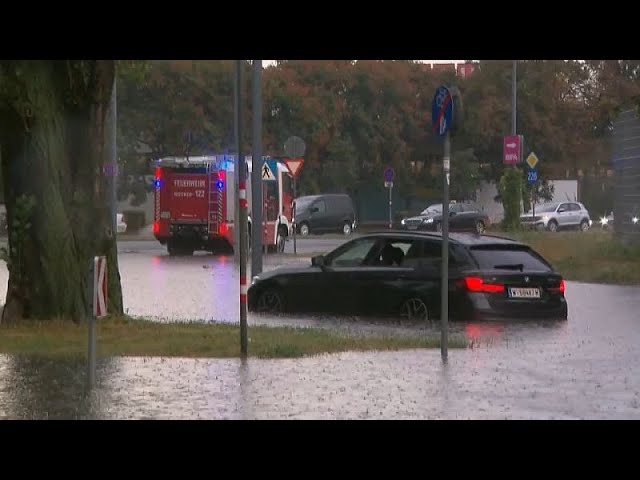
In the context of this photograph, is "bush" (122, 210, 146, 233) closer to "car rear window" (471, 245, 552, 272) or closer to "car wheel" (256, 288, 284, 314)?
"car wheel" (256, 288, 284, 314)

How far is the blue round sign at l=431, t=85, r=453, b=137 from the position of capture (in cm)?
1475

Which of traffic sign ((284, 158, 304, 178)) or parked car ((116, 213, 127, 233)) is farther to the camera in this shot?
parked car ((116, 213, 127, 233))

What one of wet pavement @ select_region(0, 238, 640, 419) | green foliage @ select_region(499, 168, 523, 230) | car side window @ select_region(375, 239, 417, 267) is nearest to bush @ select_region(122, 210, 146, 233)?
green foliage @ select_region(499, 168, 523, 230)

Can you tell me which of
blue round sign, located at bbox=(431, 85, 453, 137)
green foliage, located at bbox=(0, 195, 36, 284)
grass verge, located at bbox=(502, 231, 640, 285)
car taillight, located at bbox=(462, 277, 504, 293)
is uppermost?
blue round sign, located at bbox=(431, 85, 453, 137)

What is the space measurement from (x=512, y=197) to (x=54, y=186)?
31.7m

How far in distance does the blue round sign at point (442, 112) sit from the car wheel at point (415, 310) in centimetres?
527

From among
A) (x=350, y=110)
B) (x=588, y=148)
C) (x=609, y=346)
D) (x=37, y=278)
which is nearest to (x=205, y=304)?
(x=37, y=278)

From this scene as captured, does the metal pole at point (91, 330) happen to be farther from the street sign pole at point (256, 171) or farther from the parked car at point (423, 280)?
the street sign pole at point (256, 171)

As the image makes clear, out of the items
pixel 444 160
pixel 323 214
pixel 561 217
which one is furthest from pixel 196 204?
pixel 444 160

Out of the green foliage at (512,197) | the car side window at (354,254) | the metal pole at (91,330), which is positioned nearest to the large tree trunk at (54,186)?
the car side window at (354,254)

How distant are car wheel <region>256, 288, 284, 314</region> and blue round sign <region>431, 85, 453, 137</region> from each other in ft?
23.3

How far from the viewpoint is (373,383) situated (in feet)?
42.8
